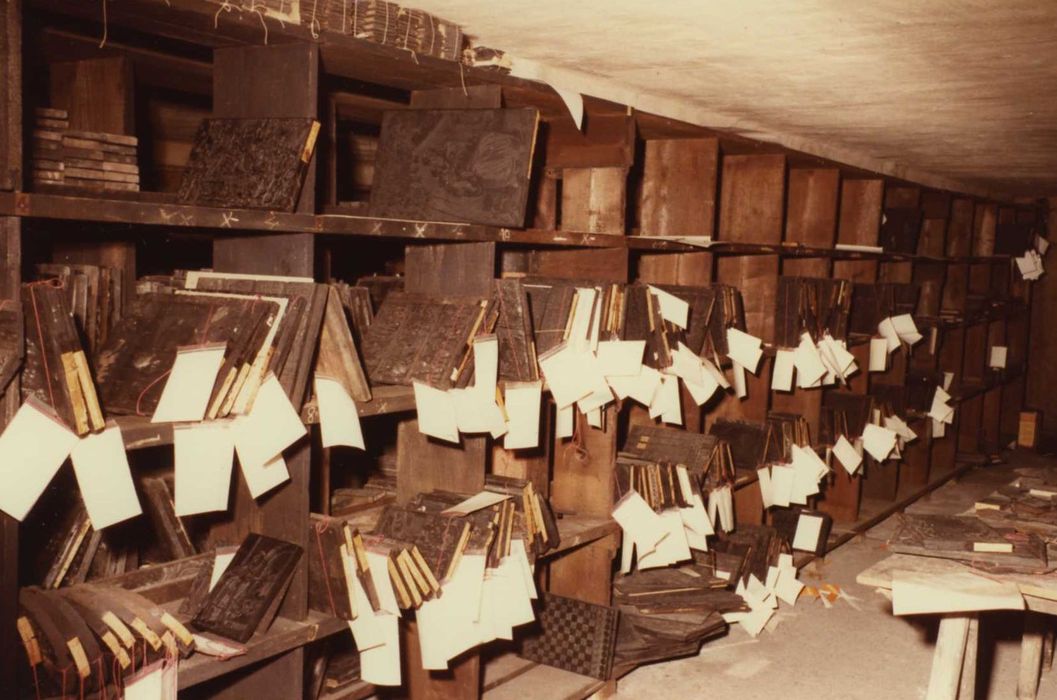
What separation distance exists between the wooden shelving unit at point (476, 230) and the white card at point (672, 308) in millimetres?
200

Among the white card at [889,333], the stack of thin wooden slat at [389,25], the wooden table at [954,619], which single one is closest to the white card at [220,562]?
the stack of thin wooden slat at [389,25]

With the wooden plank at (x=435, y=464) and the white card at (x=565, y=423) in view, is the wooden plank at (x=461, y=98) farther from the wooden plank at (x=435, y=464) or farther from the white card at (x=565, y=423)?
the white card at (x=565, y=423)

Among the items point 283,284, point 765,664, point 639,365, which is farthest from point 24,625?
point 765,664

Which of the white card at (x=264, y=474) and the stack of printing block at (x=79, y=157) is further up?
the stack of printing block at (x=79, y=157)

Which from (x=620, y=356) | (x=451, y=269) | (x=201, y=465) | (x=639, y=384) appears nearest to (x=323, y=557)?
(x=201, y=465)

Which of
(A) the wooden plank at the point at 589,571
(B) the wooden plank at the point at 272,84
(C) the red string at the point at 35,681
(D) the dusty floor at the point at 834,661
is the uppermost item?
(B) the wooden plank at the point at 272,84

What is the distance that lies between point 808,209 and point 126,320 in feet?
12.5

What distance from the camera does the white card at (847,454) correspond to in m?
4.85

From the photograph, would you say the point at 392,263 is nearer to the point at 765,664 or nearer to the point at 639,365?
the point at 639,365

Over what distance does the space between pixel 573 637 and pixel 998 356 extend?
5.63 m

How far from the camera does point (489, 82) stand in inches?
99.7

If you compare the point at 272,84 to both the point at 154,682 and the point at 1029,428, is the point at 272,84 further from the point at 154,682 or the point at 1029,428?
the point at 1029,428

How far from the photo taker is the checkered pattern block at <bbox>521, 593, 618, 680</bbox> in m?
3.11

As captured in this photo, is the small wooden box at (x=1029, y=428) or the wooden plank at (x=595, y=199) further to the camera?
the small wooden box at (x=1029, y=428)
